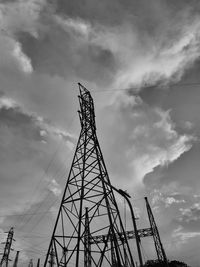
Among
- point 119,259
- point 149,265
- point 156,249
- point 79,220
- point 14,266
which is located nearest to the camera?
point 119,259

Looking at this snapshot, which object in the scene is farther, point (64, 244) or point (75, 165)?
point (75, 165)

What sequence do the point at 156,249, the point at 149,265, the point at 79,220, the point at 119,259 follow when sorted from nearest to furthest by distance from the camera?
the point at 119,259 → the point at 79,220 → the point at 156,249 → the point at 149,265

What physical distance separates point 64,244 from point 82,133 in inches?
294

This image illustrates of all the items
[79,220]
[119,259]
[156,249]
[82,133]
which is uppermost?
[82,133]

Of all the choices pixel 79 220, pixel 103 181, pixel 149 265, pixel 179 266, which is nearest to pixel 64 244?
pixel 79 220

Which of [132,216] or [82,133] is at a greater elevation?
[82,133]

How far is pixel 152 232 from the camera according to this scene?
88.3ft

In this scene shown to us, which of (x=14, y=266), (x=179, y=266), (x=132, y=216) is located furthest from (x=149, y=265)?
(x=132, y=216)

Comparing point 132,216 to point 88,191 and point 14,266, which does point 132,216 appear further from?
point 14,266

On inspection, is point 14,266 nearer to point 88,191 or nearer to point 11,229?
point 11,229

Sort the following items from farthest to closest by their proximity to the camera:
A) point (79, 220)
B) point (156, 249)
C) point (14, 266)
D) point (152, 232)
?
point (14, 266)
point (152, 232)
point (156, 249)
point (79, 220)

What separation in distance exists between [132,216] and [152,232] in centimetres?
1847

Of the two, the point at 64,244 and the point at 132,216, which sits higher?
the point at 132,216

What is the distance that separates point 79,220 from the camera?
10.7 meters
